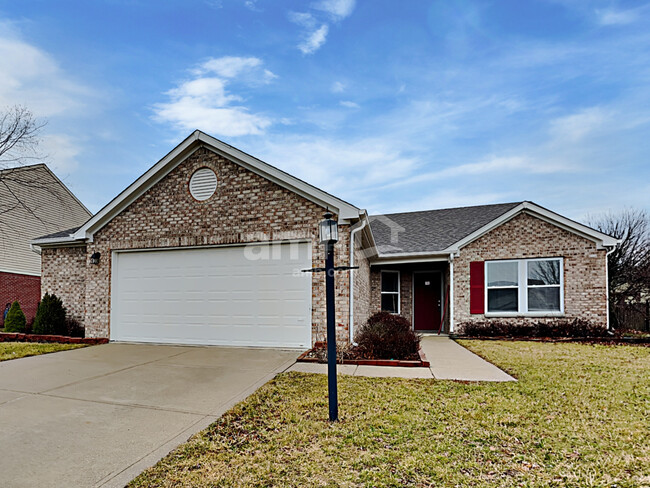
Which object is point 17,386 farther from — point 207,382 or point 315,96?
point 315,96

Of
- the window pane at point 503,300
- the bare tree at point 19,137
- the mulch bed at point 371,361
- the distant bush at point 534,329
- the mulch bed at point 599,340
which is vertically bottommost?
the mulch bed at point 599,340

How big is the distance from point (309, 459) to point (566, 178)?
1664 cm

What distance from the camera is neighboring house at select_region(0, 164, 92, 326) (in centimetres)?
1808

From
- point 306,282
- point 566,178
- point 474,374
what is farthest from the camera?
point 566,178

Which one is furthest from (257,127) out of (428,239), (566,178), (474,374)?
(566,178)

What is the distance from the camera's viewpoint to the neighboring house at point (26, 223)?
18.1 metres

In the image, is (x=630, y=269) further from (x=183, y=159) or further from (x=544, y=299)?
(x=183, y=159)

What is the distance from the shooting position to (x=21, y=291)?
18.5 meters

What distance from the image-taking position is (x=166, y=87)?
36.0ft

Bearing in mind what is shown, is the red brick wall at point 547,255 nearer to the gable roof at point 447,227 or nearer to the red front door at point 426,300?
the gable roof at point 447,227

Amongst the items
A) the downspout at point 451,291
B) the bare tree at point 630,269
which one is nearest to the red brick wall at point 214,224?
the downspout at point 451,291

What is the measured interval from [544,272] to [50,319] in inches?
588

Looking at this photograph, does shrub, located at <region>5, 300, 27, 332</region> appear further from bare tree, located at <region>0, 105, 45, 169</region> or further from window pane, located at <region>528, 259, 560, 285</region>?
window pane, located at <region>528, 259, 560, 285</region>

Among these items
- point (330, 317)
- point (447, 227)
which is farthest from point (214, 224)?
point (447, 227)
